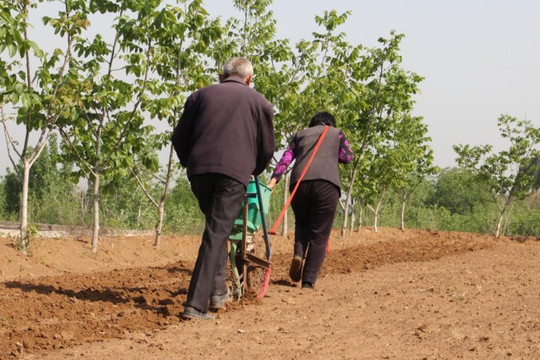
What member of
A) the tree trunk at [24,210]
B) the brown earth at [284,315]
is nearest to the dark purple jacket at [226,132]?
the brown earth at [284,315]

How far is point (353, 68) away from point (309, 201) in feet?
29.1

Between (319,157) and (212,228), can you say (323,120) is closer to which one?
(319,157)

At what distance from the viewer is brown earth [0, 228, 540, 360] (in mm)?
4812

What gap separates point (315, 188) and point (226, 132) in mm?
2260

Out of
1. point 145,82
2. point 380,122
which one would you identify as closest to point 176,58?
point 145,82

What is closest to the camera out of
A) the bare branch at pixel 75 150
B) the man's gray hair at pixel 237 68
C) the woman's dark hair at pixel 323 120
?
the man's gray hair at pixel 237 68

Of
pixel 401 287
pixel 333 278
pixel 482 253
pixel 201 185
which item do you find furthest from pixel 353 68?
pixel 201 185

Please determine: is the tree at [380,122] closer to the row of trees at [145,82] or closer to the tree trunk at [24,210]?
the row of trees at [145,82]

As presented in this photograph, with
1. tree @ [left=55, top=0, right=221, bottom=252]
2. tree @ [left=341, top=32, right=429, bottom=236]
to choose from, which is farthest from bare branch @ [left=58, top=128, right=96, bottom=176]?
tree @ [left=341, top=32, right=429, bottom=236]

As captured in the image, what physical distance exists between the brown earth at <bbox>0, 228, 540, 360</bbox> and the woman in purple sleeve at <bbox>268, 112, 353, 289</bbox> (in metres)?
0.29

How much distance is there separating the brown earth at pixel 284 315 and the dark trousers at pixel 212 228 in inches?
10.0

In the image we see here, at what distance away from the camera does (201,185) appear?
5.74 m

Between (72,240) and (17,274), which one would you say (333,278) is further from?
(72,240)

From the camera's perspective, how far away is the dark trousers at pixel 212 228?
5668 millimetres
